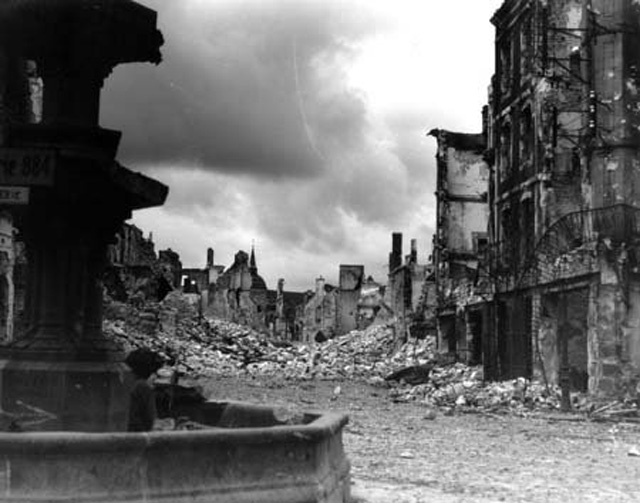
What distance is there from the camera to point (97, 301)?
7316 millimetres

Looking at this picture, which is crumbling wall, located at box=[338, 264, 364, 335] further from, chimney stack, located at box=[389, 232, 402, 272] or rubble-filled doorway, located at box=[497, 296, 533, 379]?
rubble-filled doorway, located at box=[497, 296, 533, 379]

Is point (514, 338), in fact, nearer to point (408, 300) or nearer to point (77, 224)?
point (408, 300)

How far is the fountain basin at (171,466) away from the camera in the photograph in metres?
5.31

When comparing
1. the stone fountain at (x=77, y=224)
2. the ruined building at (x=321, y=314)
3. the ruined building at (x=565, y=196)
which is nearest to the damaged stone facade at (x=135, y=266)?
the ruined building at (x=565, y=196)

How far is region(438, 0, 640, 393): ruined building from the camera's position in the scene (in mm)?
24656

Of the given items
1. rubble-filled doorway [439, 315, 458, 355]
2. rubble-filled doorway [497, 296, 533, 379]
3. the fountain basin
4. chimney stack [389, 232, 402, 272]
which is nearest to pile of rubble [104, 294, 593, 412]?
rubble-filled doorway [439, 315, 458, 355]

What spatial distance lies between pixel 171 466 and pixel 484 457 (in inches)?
339

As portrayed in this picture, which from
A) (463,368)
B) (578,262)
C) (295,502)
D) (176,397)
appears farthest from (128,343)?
(295,502)

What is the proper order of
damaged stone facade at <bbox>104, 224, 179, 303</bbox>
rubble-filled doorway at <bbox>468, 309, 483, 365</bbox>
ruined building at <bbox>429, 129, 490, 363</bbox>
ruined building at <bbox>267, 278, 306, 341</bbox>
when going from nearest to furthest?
rubble-filled doorway at <bbox>468, 309, 483, 365</bbox>, ruined building at <bbox>429, 129, 490, 363</bbox>, damaged stone facade at <bbox>104, 224, 179, 303</bbox>, ruined building at <bbox>267, 278, 306, 341</bbox>

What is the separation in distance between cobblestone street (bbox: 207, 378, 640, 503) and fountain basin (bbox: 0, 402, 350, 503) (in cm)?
175

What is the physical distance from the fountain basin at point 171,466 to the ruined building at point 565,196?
61.6ft

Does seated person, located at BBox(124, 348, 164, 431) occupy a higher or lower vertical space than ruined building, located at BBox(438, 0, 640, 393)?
lower

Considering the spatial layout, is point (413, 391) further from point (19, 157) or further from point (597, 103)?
point (19, 157)

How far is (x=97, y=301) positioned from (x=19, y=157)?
128 centimetres
